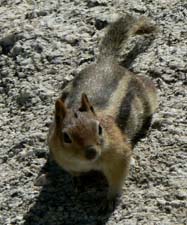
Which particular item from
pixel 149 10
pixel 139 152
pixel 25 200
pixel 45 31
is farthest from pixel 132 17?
pixel 25 200

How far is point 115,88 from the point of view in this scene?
4.96 meters

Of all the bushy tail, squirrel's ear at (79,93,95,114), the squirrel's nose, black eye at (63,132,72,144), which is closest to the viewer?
the squirrel's nose

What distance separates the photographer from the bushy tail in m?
5.44

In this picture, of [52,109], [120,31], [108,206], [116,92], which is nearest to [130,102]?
[116,92]

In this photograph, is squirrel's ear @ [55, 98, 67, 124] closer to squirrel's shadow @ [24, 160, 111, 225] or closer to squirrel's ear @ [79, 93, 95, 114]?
squirrel's ear @ [79, 93, 95, 114]

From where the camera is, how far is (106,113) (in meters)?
4.75

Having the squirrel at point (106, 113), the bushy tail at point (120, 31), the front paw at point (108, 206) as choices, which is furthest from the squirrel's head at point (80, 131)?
the bushy tail at point (120, 31)

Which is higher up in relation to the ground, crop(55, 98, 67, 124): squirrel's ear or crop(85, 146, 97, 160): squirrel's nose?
crop(55, 98, 67, 124): squirrel's ear

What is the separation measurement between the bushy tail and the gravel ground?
136mm

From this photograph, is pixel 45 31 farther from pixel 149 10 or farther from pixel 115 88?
pixel 115 88

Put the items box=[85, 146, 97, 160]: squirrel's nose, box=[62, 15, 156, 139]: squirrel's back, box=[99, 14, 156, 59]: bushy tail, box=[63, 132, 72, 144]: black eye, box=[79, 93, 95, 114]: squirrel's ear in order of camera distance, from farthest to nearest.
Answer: box=[99, 14, 156, 59]: bushy tail → box=[62, 15, 156, 139]: squirrel's back → box=[79, 93, 95, 114]: squirrel's ear → box=[63, 132, 72, 144]: black eye → box=[85, 146, 97, 160]: squirrel's nose

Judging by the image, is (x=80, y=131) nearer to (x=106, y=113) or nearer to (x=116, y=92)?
(x=106, y=113)

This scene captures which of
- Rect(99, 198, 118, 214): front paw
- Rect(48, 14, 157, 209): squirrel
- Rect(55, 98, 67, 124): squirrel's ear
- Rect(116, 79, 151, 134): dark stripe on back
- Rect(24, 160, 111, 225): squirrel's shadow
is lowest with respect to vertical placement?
Rect(24, 160, 111, 225): squirrel's shadow

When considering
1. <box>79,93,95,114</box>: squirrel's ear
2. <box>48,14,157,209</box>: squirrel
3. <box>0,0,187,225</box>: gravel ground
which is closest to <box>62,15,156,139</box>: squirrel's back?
<box>48,14,157,209</box>: squirrel
